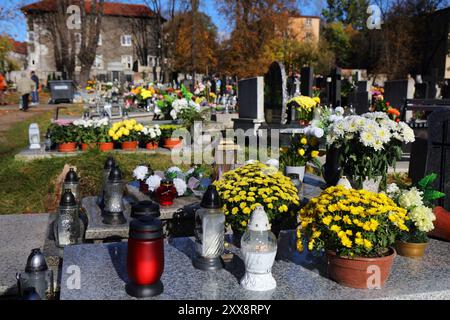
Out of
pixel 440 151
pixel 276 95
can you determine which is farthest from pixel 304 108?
pixel 440 151

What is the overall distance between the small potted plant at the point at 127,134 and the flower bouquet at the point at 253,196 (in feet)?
19.9

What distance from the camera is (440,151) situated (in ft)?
14.8

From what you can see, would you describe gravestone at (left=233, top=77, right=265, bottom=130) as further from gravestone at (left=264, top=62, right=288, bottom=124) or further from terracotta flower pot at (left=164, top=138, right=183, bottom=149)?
terracotta flower pot at (left=164, top=138, right=183, bottom=149)

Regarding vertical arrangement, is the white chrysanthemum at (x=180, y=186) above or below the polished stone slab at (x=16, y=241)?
above

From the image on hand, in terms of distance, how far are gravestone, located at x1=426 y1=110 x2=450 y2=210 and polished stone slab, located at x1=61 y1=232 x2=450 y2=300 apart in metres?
1.13

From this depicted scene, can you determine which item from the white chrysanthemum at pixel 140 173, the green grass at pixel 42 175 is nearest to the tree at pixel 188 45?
the green grass at pixel 42 175

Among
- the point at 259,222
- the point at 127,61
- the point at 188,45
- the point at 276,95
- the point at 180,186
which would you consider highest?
the point at 188,45

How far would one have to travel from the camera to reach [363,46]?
4700cm

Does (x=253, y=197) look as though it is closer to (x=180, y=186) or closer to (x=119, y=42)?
(x=180, y=186)

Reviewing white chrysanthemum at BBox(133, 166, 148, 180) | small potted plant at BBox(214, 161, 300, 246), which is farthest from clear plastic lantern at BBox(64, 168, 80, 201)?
small potted plant at BBox(214, 161, 300, 246)

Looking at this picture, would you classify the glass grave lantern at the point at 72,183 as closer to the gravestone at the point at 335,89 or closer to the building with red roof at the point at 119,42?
the gravestone at the point at 335,89

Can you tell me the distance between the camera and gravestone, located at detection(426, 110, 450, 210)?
4.44m

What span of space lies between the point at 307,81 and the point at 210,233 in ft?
43.2

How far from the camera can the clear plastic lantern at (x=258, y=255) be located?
274 centimetres
